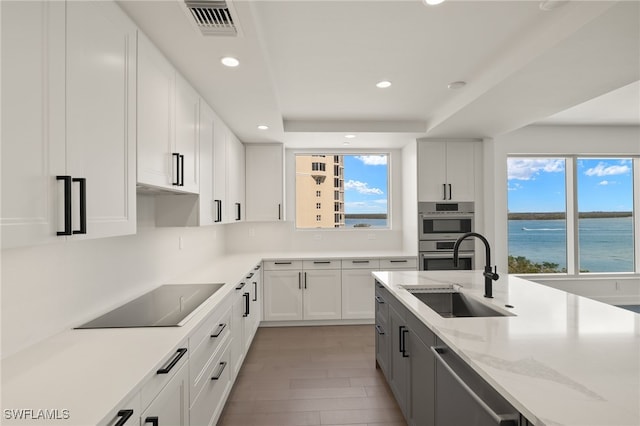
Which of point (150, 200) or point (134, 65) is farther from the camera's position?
point (150, 200)

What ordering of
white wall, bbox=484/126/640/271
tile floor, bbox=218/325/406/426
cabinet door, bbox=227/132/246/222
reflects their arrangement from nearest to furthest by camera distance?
tile floor, bbox=218/325/406/426 → cabinet door, bbox=227/132/246/222 → white wall, bbox=484/126/640/271

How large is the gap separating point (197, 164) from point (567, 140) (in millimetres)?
5263

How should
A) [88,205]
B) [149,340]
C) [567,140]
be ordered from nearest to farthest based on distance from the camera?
[88,205], [149,340], [567,140]

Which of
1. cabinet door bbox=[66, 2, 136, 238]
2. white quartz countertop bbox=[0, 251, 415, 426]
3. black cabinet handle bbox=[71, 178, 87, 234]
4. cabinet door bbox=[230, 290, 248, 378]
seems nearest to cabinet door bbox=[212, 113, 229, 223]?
cabinet door bbox=[230, 290, 248, 378]

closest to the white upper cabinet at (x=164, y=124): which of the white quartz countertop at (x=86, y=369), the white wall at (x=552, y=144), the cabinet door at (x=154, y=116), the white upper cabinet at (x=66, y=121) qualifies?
the cabinet door at (x=154, y=116)

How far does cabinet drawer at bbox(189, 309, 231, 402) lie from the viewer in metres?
1.58

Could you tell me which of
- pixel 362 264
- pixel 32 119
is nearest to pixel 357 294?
pixel 362 264

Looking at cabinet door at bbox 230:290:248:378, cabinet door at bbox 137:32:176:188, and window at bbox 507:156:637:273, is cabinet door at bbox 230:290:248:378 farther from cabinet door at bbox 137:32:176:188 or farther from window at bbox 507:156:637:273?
window at bbox 507:156:637:273

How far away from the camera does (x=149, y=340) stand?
1338 millimetres

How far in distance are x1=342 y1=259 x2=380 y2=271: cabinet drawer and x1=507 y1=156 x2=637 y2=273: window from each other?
2.24 meters

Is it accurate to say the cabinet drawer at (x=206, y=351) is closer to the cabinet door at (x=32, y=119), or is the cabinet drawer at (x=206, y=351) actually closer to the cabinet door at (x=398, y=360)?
the cabinet door at (x=32, y=119)

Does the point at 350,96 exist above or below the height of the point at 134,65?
above

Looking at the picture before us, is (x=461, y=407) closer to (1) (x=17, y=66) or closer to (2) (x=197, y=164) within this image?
(1) (x=17, y=66)

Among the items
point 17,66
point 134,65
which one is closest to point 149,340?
point 17,66
